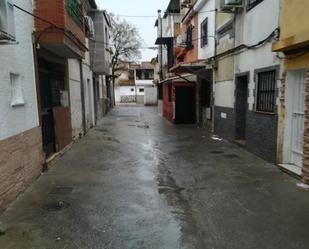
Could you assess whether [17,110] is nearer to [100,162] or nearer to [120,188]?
[120,188]

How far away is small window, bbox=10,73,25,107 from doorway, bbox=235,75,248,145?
659cm

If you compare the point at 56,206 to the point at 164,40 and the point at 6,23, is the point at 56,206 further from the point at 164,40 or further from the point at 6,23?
the point at 164,40

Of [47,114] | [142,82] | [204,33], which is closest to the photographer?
[47,114]

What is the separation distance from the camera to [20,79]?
545 cm

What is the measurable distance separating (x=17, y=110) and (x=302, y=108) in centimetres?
575

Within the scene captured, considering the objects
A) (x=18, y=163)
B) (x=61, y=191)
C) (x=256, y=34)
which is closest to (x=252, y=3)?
(x=256, y=34)

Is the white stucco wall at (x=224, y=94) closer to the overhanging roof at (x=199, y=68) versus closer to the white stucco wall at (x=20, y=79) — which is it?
the overhanging roof at (x=199, y=68)

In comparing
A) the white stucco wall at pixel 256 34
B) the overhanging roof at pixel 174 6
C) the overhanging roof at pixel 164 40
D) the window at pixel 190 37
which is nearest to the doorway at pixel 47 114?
the white stucco wall at pixel 256 34

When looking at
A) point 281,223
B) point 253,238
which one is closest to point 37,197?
point 253,238

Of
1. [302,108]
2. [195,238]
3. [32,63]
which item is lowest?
[195,238]

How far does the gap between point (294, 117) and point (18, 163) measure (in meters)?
5.74

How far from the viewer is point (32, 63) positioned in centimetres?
609

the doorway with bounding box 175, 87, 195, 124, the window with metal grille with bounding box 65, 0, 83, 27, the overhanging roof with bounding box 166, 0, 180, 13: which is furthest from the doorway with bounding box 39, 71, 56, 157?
the overhanging roof with bounding box 166, 0, 180, 13

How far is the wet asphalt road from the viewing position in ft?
11.7
